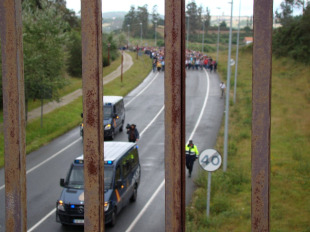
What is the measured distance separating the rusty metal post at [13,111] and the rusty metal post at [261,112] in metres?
1.73

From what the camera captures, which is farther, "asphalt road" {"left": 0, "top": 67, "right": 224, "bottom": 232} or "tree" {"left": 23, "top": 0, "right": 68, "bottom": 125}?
"tree" {"left": 23, "top": 0, "right": 68, "bottom": 125}

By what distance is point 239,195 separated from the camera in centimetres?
1486

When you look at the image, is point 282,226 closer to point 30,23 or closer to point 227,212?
point 227,212

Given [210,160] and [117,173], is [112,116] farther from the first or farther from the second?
[210,160]

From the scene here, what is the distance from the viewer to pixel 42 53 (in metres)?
24.9

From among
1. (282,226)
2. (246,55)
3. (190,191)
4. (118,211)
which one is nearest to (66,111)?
(190,191)

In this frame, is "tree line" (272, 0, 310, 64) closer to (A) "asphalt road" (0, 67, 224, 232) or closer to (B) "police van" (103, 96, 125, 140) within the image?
(A) "asphalt road" (0, 67, 224, 232)

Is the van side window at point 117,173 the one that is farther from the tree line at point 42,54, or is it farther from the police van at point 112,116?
the tree line at point 42,54

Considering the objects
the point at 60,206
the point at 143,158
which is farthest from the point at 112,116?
the point at 60,206

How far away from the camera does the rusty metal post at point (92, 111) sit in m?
3.50

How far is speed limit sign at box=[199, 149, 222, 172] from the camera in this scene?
12383 mm

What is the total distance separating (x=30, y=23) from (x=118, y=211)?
1465 centimetres

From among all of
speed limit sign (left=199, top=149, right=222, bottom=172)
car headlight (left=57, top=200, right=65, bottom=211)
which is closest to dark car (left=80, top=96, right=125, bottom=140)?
car headlight (left=57, top=200, right=65, bottom=211)

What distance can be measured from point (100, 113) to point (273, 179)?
13687 mm
